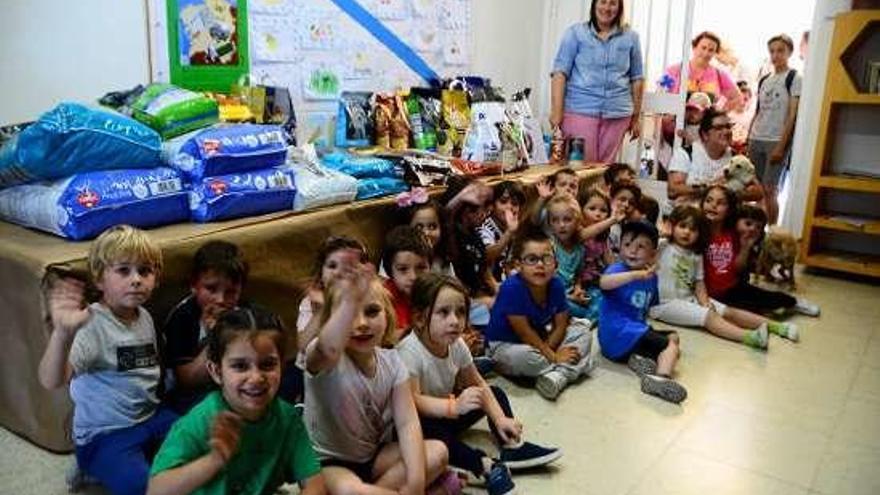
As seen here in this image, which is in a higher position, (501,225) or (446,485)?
(501,225)

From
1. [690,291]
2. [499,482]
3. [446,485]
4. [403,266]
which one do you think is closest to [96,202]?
[403,266]

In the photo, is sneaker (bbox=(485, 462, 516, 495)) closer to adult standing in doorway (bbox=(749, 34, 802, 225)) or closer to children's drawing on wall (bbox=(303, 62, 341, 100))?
children's drawing on wall (bbox=(303, 62, 341, 100))

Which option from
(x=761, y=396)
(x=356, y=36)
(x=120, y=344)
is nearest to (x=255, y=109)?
(x=356, y=36)

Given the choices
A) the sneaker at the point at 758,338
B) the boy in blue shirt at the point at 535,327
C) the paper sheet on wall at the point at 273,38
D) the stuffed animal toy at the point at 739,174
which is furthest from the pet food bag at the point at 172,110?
the stuffed animal toy at the point at 739,174

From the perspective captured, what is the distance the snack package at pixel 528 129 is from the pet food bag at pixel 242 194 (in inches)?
68.8

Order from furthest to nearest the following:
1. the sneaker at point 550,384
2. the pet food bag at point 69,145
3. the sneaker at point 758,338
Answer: the sneaker at point 758,338 → the sneaker at point 550,384 → the pet food bag at point 69,145

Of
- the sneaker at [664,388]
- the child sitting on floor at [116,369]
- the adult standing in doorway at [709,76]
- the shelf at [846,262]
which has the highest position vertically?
the adult standing in doorway at [709,76]

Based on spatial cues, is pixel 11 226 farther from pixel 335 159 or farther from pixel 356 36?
pixel 356 36

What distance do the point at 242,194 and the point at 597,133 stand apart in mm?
2634

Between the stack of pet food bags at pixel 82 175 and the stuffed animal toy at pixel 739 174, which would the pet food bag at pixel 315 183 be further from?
the stuffed animal toy at pixel 739 174

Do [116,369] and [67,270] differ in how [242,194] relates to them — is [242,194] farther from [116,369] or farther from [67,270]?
[116,369]

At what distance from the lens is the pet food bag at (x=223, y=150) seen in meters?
2.25

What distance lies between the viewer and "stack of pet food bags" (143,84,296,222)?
7.41 feet

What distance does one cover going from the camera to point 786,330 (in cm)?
306
